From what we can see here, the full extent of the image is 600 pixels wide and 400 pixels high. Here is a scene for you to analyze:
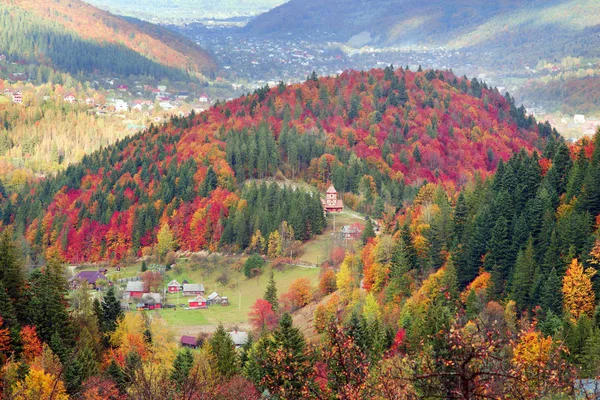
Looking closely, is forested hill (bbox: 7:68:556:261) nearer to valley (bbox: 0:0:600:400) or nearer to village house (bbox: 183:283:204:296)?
valley (bbox: 0:0:600:400)

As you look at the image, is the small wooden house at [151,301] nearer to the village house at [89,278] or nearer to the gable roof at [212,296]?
the gable roof at [212,296]

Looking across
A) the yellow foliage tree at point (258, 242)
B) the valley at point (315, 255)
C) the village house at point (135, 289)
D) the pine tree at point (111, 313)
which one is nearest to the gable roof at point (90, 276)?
the valley at point (315, 255)

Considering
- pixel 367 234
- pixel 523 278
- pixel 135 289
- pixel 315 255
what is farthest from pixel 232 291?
pixel 523 278

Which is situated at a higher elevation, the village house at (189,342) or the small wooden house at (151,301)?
the village house at (189,342)

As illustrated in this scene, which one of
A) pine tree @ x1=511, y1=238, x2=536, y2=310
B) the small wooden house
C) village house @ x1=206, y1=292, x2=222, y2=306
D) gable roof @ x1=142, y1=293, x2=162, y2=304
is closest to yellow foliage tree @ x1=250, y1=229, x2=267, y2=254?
village house @ x1=206, y1=292, x2=222, y2=306

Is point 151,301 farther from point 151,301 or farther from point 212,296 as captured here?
point 212,296

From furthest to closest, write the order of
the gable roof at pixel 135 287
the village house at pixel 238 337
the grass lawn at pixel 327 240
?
the grass lawn at pixel 327 240
the gable roof at pixel 135 287
the village house at pixel 238 337
